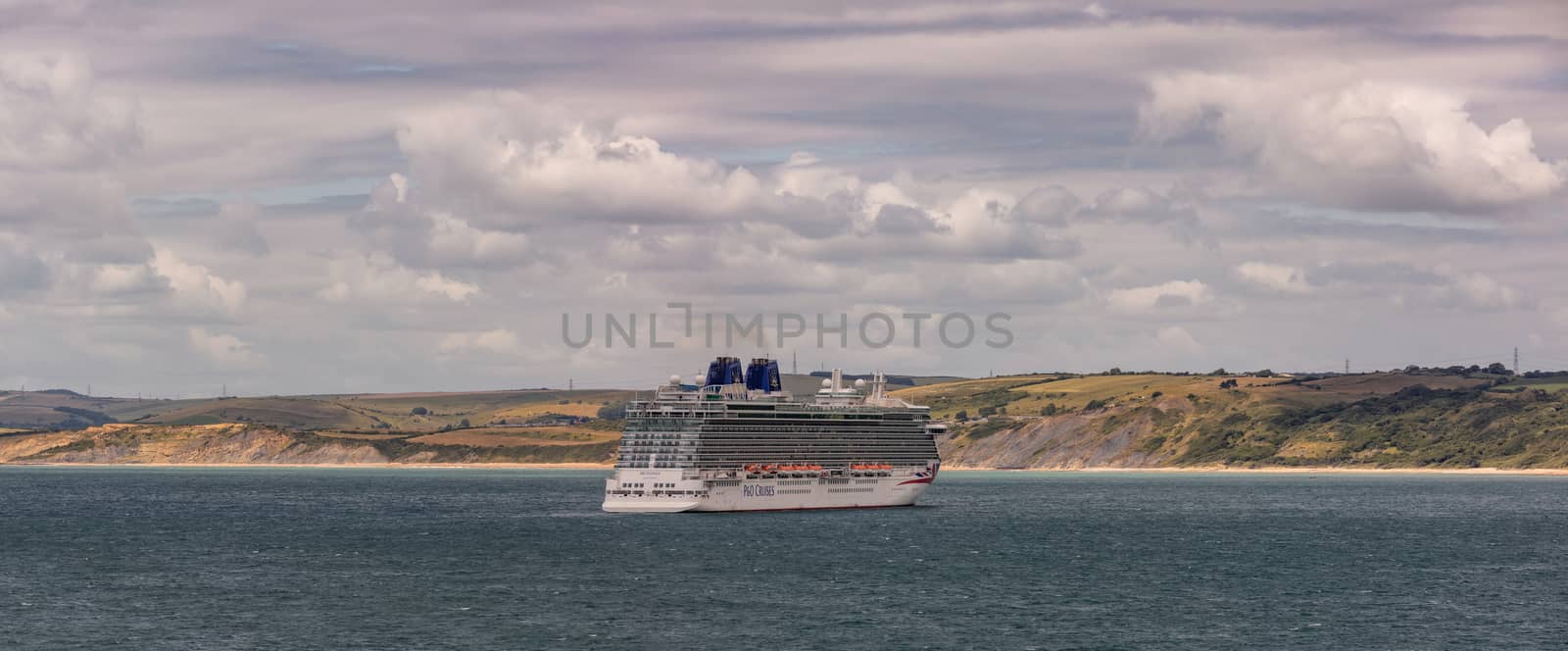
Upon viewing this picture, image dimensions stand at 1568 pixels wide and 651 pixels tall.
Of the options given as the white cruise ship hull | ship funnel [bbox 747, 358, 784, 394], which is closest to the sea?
the white cruise ship hull

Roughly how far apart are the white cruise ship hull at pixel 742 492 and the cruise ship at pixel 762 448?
0.10m

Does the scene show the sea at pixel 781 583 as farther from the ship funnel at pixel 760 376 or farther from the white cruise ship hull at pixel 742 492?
the ship funnel at pixel 760 376

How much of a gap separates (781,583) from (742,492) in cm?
5483

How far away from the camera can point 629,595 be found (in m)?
94.2

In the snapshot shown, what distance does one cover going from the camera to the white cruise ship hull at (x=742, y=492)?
5896 inches

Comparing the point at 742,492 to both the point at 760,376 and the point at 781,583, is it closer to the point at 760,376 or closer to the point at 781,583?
the point at 760,376

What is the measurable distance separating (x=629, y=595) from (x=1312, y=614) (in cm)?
3894

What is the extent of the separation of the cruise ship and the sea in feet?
11.2

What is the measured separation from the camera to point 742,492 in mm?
154500

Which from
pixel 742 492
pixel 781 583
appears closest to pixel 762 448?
pixel 742 492

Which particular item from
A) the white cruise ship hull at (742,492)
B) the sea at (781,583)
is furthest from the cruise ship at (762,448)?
the sea at (781,583)

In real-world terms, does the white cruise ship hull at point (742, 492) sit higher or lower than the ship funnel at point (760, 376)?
lower

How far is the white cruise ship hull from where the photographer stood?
150 m

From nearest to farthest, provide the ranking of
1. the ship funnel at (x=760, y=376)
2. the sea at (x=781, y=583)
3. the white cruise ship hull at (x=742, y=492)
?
1. the sea at (x=781, y=583)
2. the white cruise ship hull at (x=742, y=492)
3. the ship funnel at (x=760, y=376)
